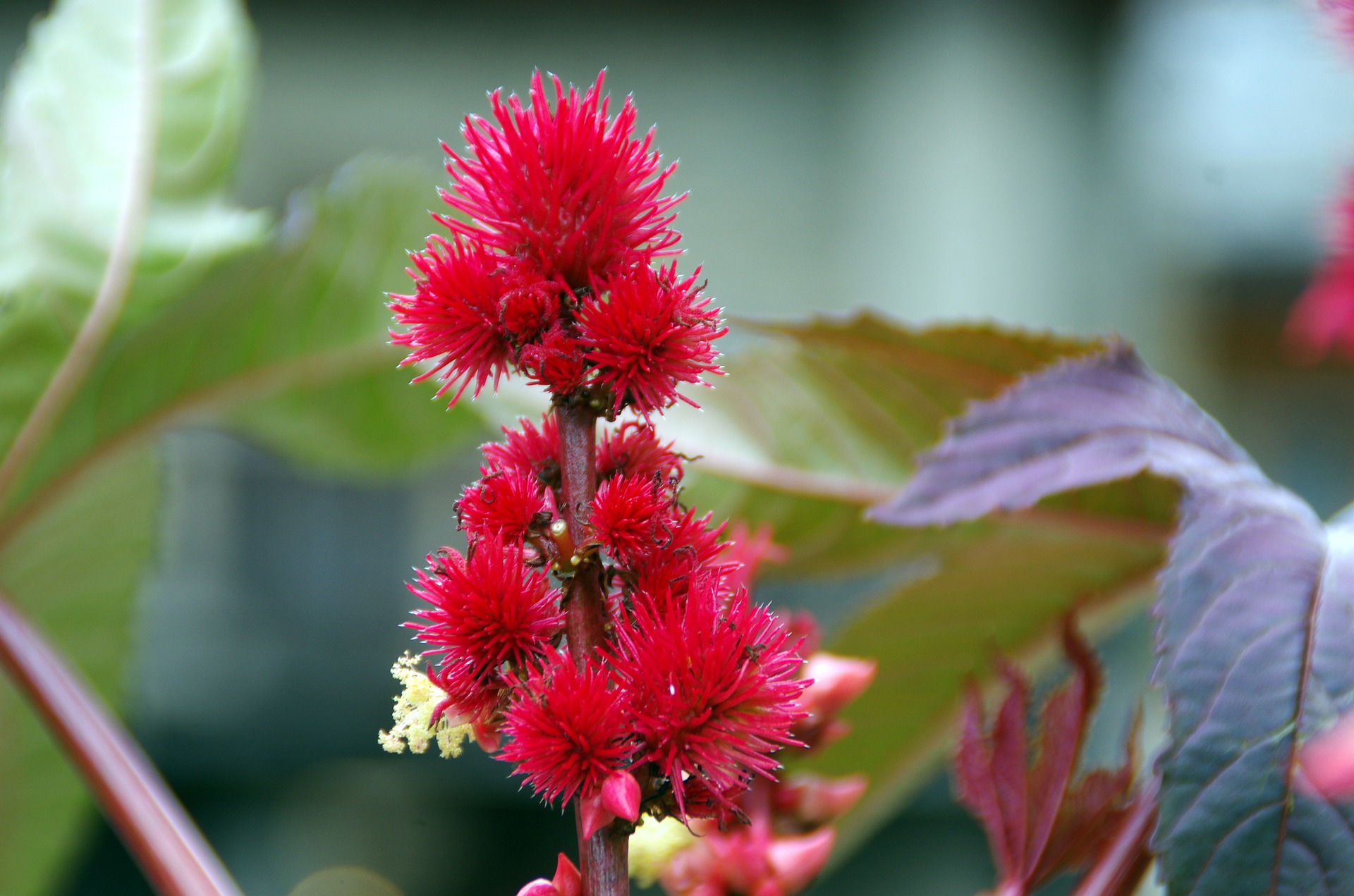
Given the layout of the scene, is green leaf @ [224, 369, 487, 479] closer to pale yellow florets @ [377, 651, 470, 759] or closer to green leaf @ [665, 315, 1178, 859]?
green leaf @ [665, 315, 1178, 859]

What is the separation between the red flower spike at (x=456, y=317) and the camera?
0.15 meters

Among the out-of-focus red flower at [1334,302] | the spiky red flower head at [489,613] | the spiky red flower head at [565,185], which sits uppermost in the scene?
the out-of-focus red flower at [1334,302]

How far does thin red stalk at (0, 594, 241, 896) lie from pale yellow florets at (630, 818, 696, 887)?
78 mm

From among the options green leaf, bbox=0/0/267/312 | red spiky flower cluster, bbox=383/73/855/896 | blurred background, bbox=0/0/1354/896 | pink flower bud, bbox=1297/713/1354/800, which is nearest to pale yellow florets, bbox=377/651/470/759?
red spiky flower cluster, bbox=383/73/855/896

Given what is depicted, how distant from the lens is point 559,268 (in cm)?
15

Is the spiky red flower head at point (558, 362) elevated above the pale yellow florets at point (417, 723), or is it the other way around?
the spiky red flower head at point (558, 362)

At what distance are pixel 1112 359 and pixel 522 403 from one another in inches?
6.1

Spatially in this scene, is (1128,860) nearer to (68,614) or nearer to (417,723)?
(417,723)

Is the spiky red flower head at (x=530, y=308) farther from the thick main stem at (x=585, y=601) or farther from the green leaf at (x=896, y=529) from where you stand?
the green leaf at (x=896, y=529)

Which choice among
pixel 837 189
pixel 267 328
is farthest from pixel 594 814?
pixel 837 189

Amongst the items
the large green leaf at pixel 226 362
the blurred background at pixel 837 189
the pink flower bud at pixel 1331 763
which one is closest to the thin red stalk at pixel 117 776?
the large green leaf at pixel 226 362

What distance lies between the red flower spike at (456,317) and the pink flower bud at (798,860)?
0.40ft

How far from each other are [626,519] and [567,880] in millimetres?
48

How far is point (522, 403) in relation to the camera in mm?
312
